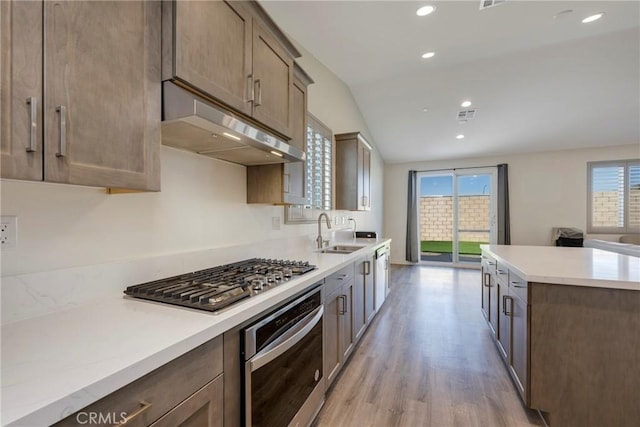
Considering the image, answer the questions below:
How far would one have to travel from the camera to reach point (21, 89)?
699 mm

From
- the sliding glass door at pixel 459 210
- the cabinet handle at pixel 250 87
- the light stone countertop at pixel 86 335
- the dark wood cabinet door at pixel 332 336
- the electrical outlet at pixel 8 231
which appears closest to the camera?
the light stone countertop at pixel 86 335

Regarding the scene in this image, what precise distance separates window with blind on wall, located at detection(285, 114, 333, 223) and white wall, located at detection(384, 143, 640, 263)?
4542mm

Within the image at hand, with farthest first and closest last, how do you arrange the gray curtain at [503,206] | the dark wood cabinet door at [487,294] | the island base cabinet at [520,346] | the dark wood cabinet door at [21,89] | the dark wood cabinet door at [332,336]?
1. the gray curtain at [503,206]
2. the dark wood cabinet door at [487,294]
3. the dark wood cabinet door at [332,336]
4. the island base cabinet at [520,346]
5. the dark wood cabinet door at [21,89]

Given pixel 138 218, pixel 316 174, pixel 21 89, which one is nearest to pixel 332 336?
pixel 138 218

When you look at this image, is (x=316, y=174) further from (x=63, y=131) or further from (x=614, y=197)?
(x=614, y=197)

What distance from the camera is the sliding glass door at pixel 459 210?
6391 mm

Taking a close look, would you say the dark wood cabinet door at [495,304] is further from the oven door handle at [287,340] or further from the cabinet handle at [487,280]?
the oven door handle at [287,340]

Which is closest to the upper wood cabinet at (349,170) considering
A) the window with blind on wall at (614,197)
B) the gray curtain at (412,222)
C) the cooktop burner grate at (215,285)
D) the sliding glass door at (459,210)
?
the cooktop burner grate at (215,285)

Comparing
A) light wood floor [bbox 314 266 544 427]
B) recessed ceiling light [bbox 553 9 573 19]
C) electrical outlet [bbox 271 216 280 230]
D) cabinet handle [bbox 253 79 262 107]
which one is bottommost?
light wood floor [bbox 314 266 544 427]

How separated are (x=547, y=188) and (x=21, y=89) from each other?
758cm

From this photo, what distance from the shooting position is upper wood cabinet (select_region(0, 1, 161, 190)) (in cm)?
70

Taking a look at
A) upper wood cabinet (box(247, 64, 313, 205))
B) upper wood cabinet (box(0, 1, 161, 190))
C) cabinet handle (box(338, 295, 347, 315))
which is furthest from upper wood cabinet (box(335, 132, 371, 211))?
upper wood cabinet (box(0, 1, 161, 190))

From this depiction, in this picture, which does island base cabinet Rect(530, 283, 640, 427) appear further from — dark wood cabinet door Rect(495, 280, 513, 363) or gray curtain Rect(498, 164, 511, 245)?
gray curtain Rect(498, 164, 511, 245)

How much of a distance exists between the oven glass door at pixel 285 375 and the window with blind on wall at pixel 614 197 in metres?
6.80
